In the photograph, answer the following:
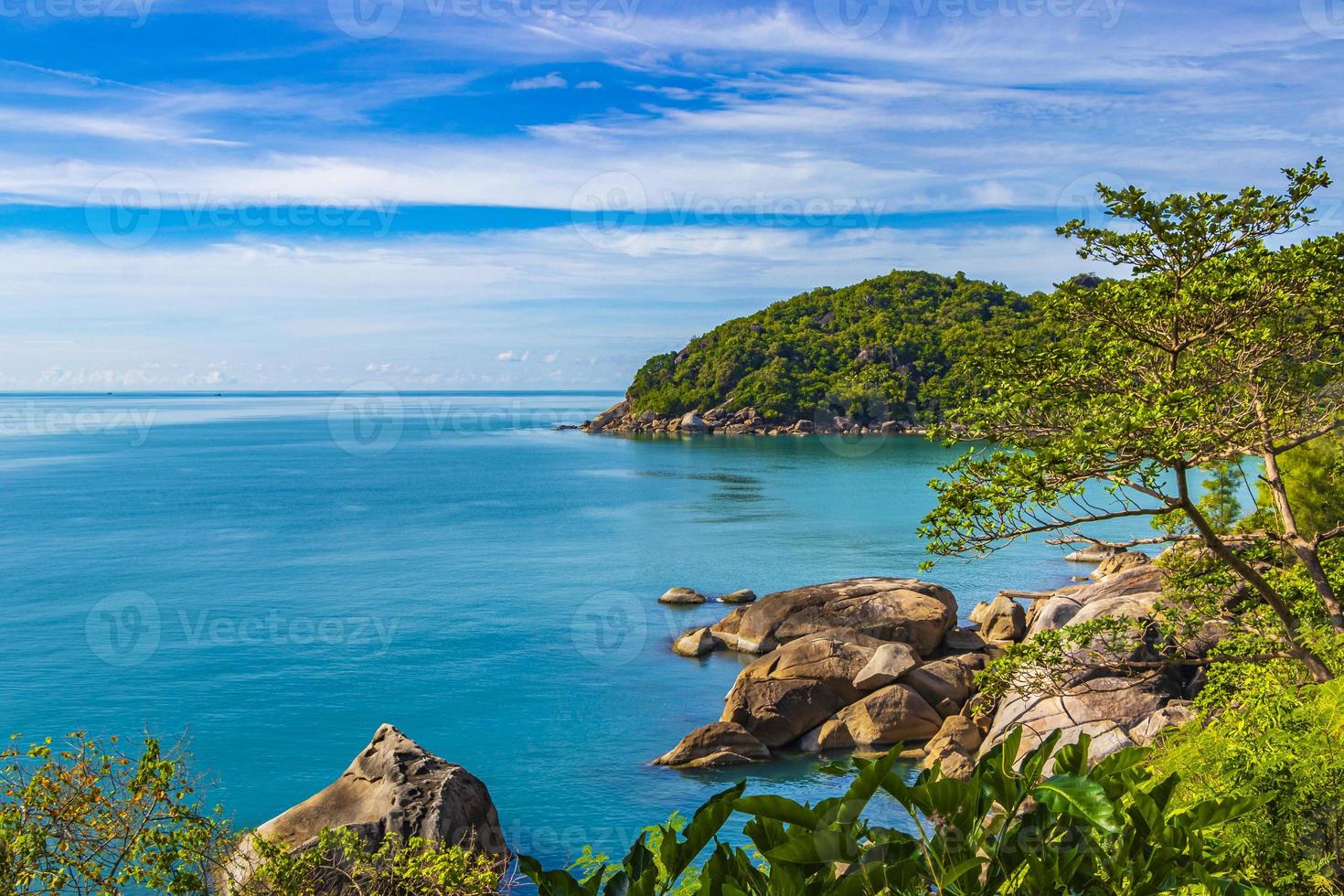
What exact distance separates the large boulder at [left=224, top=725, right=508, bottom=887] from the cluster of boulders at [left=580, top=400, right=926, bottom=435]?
123889 mm

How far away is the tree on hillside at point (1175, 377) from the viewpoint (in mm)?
11719

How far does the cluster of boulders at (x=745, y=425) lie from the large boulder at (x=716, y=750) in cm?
11567

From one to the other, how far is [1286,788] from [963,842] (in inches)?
144

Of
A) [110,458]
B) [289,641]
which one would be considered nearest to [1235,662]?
[289,641]

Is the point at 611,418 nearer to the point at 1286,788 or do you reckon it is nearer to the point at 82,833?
the point at 82,833

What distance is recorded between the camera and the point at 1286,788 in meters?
5.71

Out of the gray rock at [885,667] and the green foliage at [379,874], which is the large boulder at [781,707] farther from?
the green foliage at [379,874]

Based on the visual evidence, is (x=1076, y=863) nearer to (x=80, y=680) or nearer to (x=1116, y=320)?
(x=1116, y=320)

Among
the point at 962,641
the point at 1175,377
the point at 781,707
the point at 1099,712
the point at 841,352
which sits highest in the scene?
the point at 841,352

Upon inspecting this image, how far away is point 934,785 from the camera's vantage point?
317cm

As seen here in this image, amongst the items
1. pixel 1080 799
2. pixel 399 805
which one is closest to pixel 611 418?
pixel 399 805

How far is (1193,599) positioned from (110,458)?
145 m

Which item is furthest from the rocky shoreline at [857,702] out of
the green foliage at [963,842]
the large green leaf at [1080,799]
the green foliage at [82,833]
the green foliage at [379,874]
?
the large green leaf at [1080,799]

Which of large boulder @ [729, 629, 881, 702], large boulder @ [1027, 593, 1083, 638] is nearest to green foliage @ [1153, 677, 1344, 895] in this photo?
large boulder @ [729, 629, 881, 702]
